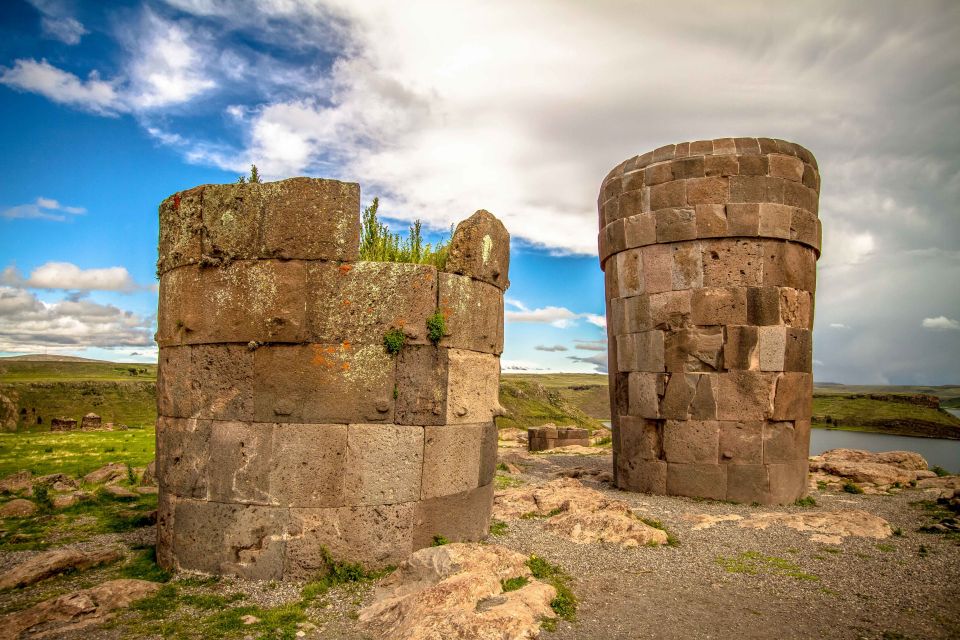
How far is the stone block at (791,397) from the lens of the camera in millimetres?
10078

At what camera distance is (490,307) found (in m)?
7.04

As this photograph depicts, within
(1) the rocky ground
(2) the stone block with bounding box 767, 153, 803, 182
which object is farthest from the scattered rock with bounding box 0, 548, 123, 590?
(2) the stone block with bounding box 767, 153, 803, 182

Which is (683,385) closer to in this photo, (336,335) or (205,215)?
(336,335)

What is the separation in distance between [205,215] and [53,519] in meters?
5.50

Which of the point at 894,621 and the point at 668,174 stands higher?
the point at 668,174

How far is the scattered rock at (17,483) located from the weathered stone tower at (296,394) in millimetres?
6279

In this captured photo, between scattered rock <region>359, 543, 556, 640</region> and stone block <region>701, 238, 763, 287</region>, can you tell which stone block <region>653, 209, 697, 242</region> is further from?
scattered rock <region>359, 543, 556, 640</region>

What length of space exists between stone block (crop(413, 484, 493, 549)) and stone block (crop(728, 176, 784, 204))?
700cm

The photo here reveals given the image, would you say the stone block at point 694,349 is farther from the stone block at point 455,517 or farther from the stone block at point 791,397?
the stone block at point 455,517

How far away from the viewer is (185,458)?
6.13m

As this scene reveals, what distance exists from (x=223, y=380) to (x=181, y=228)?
1.79 m

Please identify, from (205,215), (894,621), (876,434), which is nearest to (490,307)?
(205,215)

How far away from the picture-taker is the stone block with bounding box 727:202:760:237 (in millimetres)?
10195

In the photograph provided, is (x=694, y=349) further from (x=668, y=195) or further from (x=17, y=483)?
(x=17, y=483)
